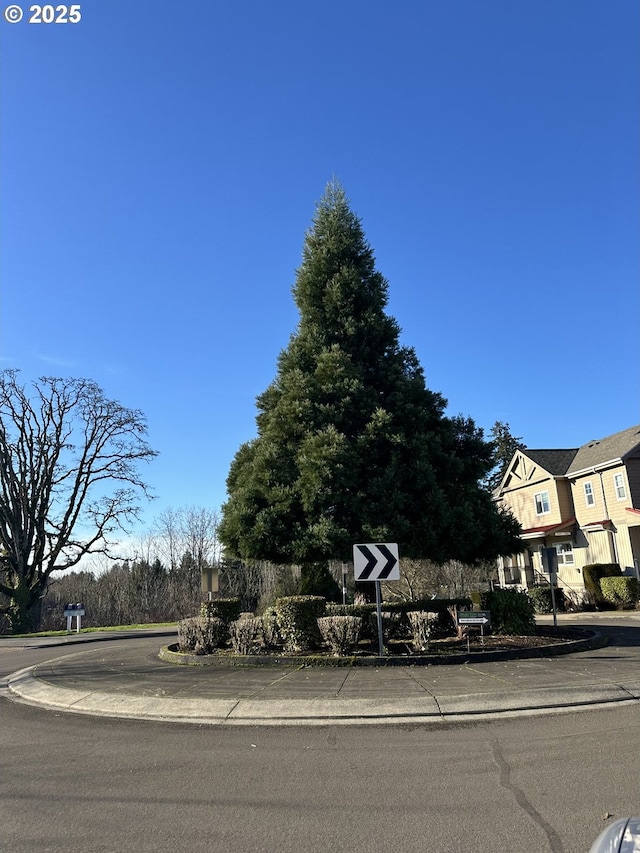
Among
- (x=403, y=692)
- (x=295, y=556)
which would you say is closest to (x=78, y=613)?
(x=295, y=556)

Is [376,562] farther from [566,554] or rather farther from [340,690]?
[566,554]

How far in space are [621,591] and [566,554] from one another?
7367 mm

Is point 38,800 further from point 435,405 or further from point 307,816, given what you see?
point 435,405

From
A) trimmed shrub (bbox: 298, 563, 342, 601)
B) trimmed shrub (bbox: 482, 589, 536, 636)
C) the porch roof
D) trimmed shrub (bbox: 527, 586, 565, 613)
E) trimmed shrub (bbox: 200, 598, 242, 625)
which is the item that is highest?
the porch roof

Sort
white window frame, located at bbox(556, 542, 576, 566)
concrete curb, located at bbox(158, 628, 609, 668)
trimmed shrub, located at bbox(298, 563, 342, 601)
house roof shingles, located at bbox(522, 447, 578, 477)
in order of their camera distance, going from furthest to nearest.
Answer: house roof shingles, located at bbox(522, 447, 578, 477) < white window frame, located at bbox(556, 542, 576, 566) < trimmed shrub, located at bbox(298, 563, 342, 601) < concrete curb, located at bbox(158, 628, 609, 668)

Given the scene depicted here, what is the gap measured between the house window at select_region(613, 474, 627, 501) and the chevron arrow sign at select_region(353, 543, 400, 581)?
22.9 meters

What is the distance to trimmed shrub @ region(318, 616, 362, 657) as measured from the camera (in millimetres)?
11648

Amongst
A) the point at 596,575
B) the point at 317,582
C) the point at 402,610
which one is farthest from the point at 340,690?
the point at 596,575

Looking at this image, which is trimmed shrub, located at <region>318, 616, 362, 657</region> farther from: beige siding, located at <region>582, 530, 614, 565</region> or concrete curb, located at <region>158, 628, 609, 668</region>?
beige siding, located at <region>582, 530, 614, 565</region>

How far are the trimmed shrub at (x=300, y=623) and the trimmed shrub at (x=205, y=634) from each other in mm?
1499

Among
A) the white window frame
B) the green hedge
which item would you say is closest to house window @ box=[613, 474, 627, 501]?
the white window frame

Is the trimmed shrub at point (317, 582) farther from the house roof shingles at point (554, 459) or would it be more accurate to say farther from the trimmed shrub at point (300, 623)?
the house roof shingles at point (554, 459)

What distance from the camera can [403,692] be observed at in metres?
8.74

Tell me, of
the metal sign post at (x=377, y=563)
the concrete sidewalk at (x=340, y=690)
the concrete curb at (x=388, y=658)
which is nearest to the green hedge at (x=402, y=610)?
the concrete curb at (x=388, y=658)
